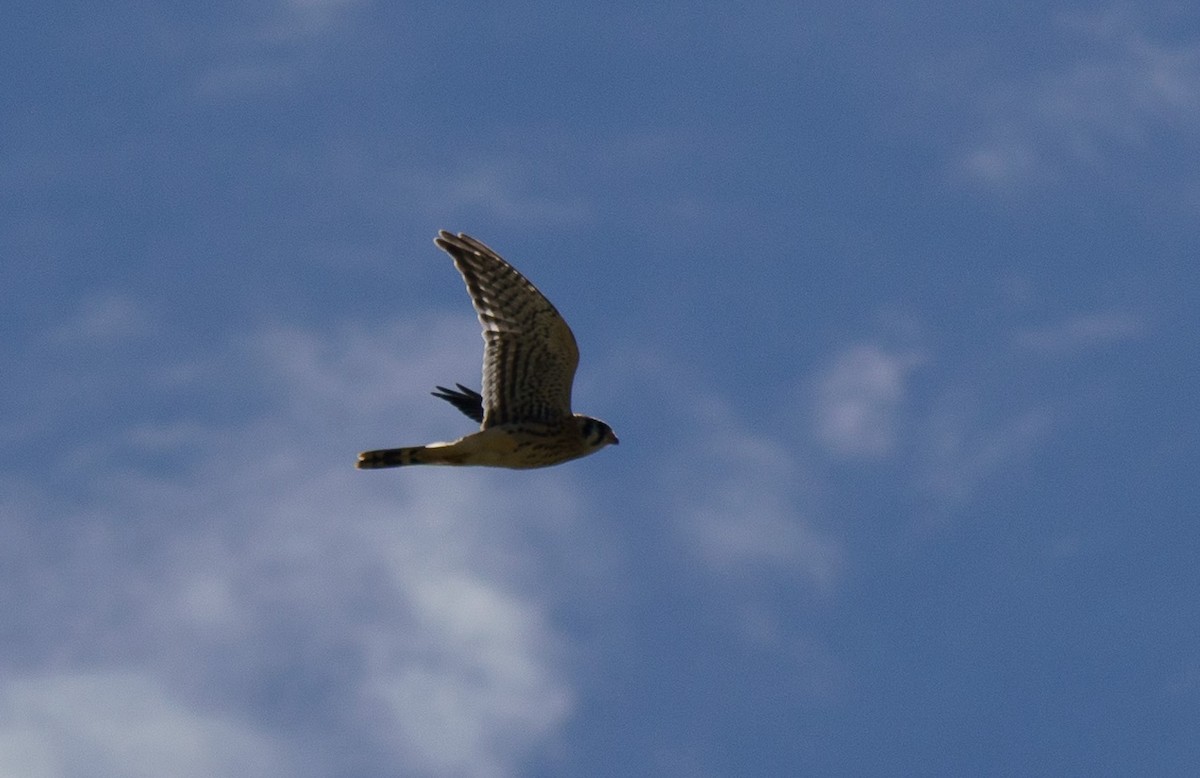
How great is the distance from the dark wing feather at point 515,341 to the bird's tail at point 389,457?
0.70 m

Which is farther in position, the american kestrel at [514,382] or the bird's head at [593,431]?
the bird's head at [593,431]

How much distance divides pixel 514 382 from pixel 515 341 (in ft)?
1.30

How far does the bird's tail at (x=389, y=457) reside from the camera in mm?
16859

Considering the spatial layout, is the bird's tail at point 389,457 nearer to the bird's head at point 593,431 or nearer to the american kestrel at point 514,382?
the american kestrel at point 514,382

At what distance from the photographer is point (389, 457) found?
16891 mm

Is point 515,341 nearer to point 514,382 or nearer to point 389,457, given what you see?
point 514,382

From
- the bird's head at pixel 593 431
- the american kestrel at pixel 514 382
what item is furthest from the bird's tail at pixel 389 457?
the bird's head at pixel 593 431

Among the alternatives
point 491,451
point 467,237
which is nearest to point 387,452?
point 491,451

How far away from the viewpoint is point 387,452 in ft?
55.3

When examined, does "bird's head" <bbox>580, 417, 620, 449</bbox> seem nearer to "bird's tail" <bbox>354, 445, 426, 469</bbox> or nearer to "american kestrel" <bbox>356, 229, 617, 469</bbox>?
"american kestrel" <bbox>356, 229, 617, 469</bbox>

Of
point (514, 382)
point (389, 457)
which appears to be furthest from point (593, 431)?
point (389, 457)

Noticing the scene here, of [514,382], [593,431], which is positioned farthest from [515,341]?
[593,431]

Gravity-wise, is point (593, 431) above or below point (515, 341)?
below

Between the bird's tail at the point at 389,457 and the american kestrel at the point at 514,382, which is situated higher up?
the american kestrel at the point at 514,382
